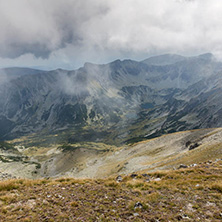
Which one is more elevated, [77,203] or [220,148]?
[77,203]

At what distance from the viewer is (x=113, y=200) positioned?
12.4 m

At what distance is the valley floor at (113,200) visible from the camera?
392 inches

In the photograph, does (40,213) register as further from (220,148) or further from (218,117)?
(218,117)

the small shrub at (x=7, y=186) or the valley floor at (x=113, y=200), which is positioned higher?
the small shrub at (x=7, y=186)

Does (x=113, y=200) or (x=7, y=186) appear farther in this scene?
(x=7, y=186)

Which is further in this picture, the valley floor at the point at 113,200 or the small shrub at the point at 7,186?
the small shrub at the point at 7,186

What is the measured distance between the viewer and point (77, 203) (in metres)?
11.3

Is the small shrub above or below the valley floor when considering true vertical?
above

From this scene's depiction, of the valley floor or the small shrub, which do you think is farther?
the small shrub

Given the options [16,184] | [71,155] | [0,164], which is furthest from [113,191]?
[0,164]

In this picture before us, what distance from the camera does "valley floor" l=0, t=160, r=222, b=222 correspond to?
9.95 metres

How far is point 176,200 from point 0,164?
630 ft

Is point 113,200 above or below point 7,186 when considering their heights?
below

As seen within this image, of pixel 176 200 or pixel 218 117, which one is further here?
pixel 218 117
